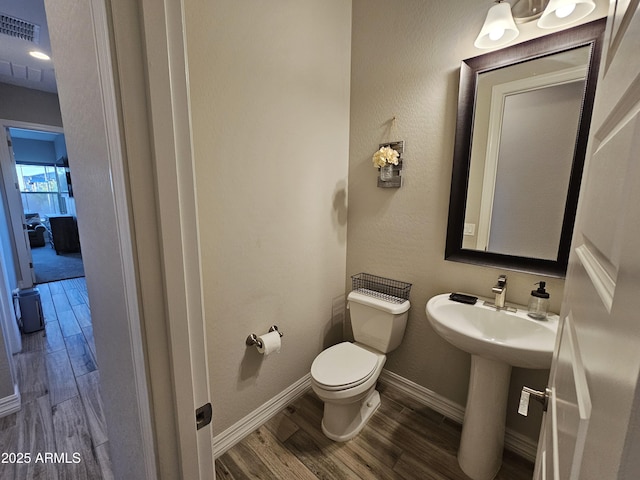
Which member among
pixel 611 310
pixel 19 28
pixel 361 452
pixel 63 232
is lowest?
pixel 361 452

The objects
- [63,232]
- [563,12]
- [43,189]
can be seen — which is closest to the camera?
[563,12]

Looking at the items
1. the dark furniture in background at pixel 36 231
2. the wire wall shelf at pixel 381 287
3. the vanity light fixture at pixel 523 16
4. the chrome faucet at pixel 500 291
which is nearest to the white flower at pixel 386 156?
the vanity light fixture at pixel 523 16

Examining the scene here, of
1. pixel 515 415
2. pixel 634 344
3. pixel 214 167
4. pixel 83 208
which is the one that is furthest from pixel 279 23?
pixel 515 415

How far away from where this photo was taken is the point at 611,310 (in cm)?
29

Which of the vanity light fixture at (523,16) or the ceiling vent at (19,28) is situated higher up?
the ceiling vent at (19,28)

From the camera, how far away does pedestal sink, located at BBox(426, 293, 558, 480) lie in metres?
1.21

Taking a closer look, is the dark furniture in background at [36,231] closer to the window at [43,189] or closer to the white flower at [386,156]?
the window at [43,189]

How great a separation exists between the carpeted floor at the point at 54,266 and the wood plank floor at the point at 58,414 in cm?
208

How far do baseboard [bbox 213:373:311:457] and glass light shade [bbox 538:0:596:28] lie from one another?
7.81 feet

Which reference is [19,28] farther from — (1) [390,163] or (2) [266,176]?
(1) [390,163]

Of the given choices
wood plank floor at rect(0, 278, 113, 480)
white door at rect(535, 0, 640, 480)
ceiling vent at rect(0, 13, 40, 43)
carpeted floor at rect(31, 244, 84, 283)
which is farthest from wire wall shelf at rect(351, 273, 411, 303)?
carpeted floor at rect(31, 244, 84, 283)

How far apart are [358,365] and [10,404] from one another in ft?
7.37

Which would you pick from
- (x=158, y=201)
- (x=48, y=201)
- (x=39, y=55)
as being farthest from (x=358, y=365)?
(x=48, y=201)

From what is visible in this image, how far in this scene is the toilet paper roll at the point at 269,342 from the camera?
150cm
